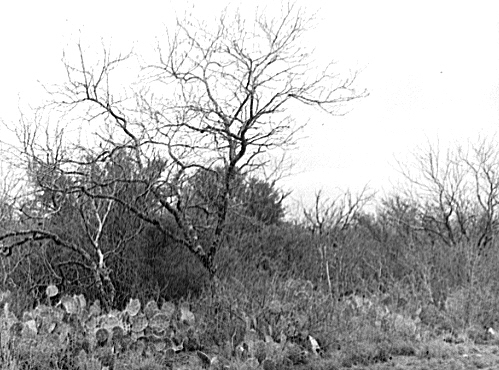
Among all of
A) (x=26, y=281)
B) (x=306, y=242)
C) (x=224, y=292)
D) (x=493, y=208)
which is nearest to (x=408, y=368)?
(x=224, y=292)

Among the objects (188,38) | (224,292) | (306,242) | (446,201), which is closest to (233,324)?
(224,292)

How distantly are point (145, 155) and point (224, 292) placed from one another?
9.50 feet

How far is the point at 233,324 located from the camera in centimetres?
902

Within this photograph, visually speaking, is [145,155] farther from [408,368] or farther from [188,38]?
[408,368]

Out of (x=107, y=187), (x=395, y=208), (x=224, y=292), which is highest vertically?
(x=395, y=208)

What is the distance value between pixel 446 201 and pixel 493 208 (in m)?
1.50

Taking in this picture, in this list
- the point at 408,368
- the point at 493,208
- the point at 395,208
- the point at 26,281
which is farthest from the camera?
the point at 395,208

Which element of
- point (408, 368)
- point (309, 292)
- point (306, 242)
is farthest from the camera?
point (306, 242)

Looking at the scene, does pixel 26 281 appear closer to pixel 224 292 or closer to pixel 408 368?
pixel 224 292

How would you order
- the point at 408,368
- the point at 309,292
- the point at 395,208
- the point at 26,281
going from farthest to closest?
the point at 395,208 → the point at 26,281 → the point at 309,292 → the point at 408,368

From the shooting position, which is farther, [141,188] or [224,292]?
[141,188]

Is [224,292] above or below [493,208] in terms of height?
below

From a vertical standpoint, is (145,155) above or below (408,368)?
above

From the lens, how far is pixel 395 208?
74.8 feet
